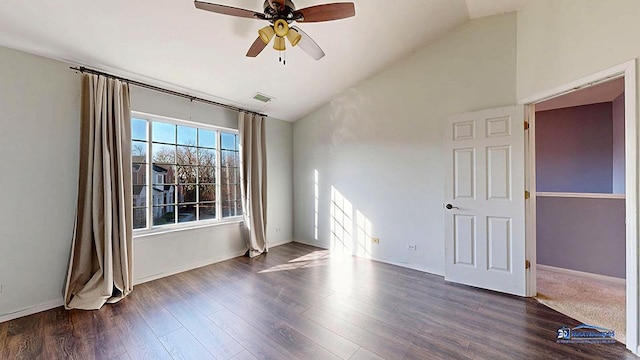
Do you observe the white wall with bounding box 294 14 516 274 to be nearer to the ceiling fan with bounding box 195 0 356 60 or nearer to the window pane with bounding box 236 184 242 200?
the window pane with bounding box 236 184 242 200

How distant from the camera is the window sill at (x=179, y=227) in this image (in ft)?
10.3

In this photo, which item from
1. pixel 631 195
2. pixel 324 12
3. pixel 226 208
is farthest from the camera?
pixel 226 208

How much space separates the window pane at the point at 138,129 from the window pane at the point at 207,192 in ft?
3.44

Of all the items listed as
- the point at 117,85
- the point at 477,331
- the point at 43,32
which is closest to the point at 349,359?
the point at 477,331

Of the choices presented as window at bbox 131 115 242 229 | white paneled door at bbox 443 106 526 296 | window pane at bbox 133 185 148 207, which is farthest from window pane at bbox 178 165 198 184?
white paneled door at bbox 443 106 526 296

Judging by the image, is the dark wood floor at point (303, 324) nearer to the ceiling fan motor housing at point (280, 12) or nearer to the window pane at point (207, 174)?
the window pane at point (207, 174)

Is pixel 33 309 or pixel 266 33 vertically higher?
pixel 266 33

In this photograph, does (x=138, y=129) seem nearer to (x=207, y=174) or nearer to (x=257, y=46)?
(x=207, y=174)

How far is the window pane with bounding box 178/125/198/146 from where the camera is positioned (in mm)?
3609

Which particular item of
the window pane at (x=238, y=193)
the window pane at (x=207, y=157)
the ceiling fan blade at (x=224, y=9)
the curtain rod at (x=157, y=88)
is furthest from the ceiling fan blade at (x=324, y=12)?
the window pane at (x=238, y=193)

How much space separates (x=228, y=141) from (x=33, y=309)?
297 centimetres

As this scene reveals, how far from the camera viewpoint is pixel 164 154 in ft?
11.3

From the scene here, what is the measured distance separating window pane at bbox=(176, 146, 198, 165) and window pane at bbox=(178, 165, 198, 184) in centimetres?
7

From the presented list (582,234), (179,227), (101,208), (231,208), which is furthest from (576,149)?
(101,208)
